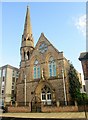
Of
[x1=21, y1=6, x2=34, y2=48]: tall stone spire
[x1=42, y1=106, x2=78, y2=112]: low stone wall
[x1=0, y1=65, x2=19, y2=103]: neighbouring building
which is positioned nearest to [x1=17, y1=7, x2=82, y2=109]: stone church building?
[x1=21, y1=6, x2=34, y2=48]: tall stone spire

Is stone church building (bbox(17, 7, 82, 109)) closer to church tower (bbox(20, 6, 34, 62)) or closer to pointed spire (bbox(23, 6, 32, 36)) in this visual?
church tower (bbox(20, 6, 34, 62))

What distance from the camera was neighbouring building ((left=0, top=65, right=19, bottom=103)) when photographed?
37.6 m

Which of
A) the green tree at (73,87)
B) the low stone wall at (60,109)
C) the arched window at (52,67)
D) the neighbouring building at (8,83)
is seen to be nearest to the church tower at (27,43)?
the arched window at (52,67)

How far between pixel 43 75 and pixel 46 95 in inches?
155

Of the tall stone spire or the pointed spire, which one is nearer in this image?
the tall stone spire

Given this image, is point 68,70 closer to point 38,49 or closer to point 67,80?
point 67,80

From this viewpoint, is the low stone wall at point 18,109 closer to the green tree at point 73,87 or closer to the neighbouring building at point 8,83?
the green tree at point 73,87

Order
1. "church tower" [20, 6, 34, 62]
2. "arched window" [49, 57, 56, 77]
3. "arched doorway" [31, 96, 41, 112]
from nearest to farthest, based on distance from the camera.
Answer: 1. "arched doorway" [31, 96, 41, 112]
2. "arched window" [49, 57, 56, 77]
3. "church tower" [20, 6, 34, 62]

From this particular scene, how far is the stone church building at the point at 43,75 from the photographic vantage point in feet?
83.3

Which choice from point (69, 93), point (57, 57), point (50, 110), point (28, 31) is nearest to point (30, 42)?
point (28, 31)

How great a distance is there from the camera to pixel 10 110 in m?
23.7

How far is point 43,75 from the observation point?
2791cm

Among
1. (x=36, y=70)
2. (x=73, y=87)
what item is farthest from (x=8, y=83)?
(x=73, y=87)

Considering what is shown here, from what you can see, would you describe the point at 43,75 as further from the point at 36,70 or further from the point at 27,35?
the point at 27,35
